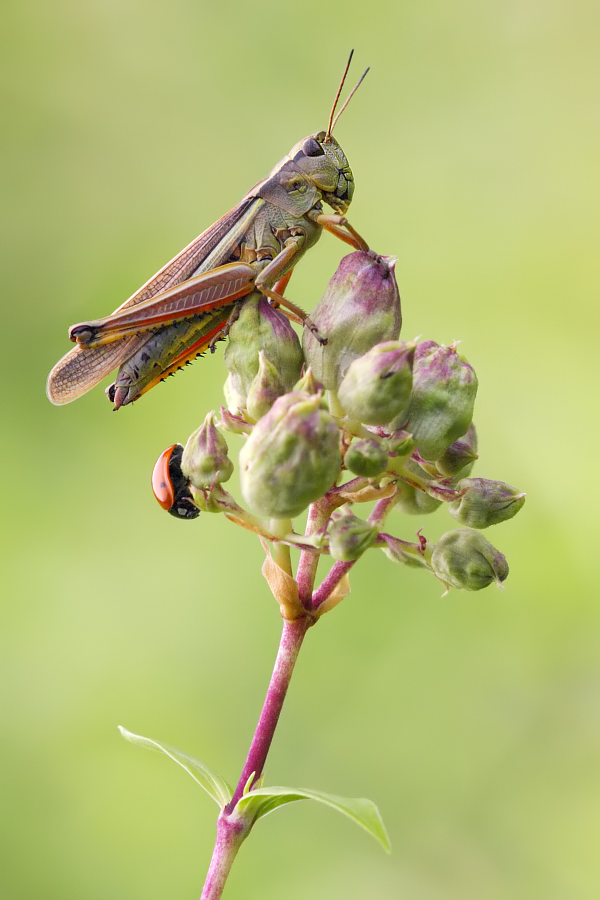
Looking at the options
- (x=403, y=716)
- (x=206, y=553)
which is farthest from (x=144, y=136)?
(x=403, y=716)

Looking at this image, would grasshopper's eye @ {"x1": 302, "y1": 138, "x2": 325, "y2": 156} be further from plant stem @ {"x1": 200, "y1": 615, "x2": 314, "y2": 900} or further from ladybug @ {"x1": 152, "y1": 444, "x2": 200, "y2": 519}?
plant stem @ {"x1": 200, "y1": 615, "x2": 314, "y2": 900}

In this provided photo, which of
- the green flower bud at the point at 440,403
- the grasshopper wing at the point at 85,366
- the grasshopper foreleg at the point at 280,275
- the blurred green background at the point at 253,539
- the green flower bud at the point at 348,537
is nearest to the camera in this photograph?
the green flower bud at the point at 348,537

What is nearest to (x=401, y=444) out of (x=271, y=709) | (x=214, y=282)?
(x=271, y=709)

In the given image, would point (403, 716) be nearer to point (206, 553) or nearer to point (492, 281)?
point (206, 553)

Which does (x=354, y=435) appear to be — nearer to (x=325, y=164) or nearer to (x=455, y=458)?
(x=455, y=458)

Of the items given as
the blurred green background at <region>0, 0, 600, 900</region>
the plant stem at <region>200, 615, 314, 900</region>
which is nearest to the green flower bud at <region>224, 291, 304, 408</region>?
the plant stem at <region>200, 615, 314, 900</region>

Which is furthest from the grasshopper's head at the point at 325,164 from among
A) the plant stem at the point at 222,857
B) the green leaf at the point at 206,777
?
the plant stem at the point at 222,857

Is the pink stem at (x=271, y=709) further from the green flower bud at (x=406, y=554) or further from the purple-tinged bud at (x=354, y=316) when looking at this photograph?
the purple-tinged bud at (x=354, y=316)
